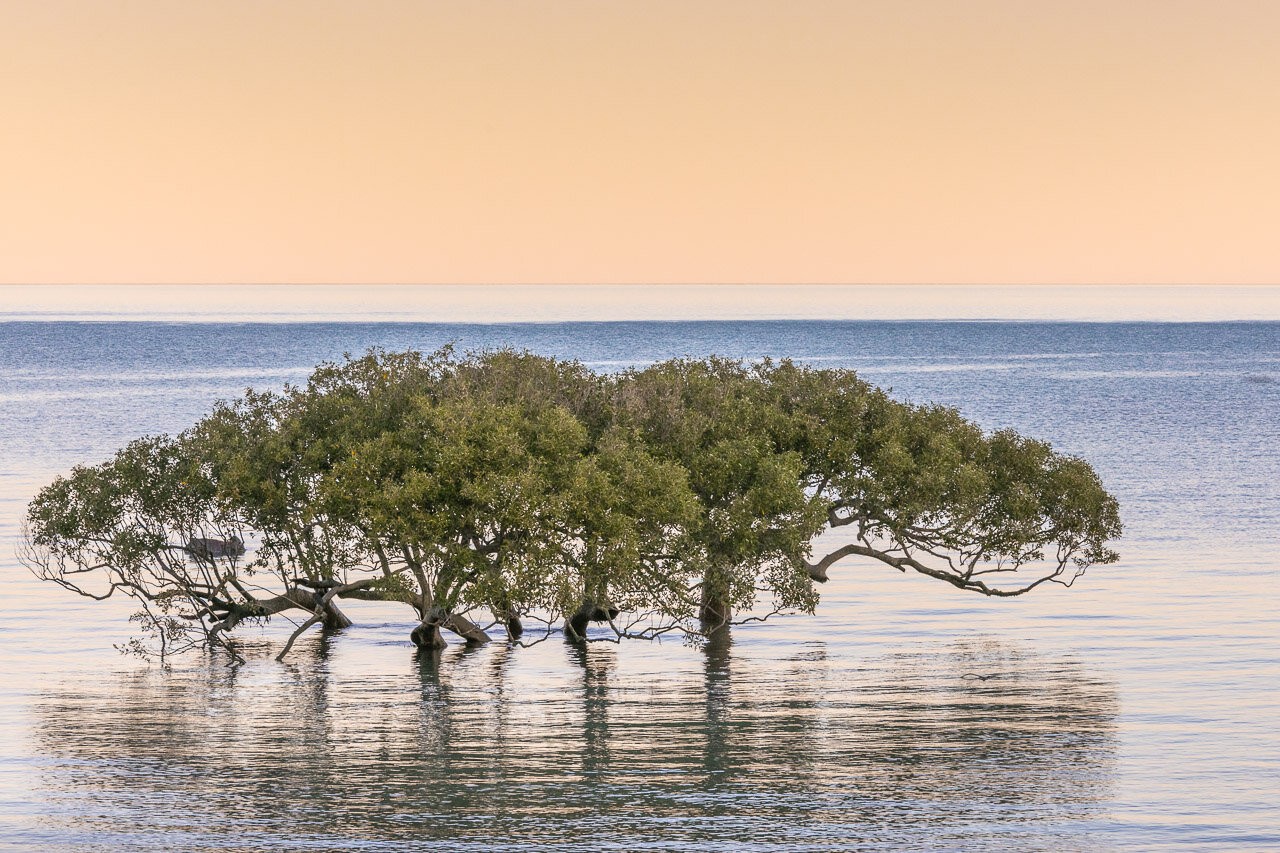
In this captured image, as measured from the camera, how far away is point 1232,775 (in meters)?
39.2

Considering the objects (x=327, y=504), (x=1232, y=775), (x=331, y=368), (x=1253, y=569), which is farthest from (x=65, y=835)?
(x=1253, y=569)

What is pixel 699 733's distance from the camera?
42844 mm

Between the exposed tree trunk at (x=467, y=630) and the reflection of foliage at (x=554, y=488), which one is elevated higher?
the reflection of foliage at (x=554, y=488)

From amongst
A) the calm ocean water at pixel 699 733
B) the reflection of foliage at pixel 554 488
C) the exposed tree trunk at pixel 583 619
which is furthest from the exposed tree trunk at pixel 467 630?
the exposed tree trunk at pixel 583 619

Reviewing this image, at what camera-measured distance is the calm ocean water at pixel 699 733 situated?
3444 cm

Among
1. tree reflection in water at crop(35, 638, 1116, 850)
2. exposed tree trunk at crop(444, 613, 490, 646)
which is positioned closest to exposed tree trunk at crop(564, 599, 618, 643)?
tree reflection in water at crop(35, 638, 1116, 850)

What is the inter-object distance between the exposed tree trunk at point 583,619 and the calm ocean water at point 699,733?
→ 854mm

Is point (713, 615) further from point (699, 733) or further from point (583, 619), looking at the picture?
point (699, 733)

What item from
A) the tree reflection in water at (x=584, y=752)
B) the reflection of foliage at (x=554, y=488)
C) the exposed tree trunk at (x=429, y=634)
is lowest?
the tree reflection in water at (x=584, y=752)

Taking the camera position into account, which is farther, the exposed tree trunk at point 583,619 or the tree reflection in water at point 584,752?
the exposed tree trunk at point 583,619

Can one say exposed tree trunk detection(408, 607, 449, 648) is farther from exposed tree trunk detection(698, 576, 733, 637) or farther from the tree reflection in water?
exposed tree trunk detection(698, 576, 733, 637)

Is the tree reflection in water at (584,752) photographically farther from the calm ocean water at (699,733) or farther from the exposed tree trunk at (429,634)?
the exposed tree trunk at (429,634)

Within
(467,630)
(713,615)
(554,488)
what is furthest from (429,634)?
(554,488)

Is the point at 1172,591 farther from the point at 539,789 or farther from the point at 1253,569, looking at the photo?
the point at 539,789
